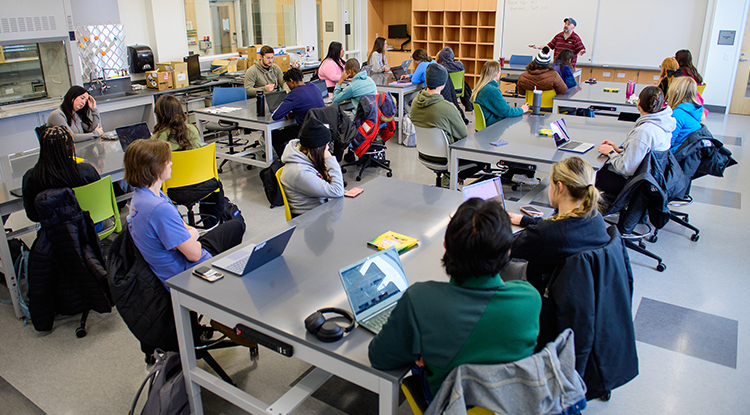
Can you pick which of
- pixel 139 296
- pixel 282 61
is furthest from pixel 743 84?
pixel 139 296

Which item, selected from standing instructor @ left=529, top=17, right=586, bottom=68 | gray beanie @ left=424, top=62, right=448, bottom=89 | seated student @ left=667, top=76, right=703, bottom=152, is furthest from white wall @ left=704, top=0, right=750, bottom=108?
gray beanie @ left=424, top=62, right=448, bottom=89

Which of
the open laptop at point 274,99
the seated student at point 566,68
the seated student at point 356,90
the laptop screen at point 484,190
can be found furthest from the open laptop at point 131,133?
the seated student at point 566,68

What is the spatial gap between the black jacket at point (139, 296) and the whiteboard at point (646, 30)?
9.02 m

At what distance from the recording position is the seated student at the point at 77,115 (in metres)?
4.20

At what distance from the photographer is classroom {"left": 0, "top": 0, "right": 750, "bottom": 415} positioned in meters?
1.55

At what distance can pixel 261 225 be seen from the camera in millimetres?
4379

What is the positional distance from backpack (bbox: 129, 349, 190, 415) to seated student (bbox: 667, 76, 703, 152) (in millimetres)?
3717

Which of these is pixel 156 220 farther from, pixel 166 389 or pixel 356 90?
pixel 356 90

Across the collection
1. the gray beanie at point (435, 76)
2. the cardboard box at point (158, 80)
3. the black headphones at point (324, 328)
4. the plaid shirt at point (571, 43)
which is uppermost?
the plaid shirt at point (571, 43)

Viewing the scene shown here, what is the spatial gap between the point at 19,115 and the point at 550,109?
223 inches

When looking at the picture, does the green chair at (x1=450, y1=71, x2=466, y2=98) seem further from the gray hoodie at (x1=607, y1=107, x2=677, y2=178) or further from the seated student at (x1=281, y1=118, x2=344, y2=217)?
the seated student at (x1=281, y1=118, x2=344, y2=217)

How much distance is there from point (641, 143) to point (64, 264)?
3563 mm

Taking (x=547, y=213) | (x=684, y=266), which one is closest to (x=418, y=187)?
(x=547, y=213)

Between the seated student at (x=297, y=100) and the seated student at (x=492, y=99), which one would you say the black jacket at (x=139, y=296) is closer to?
the seated student at (x=297, y=100)
